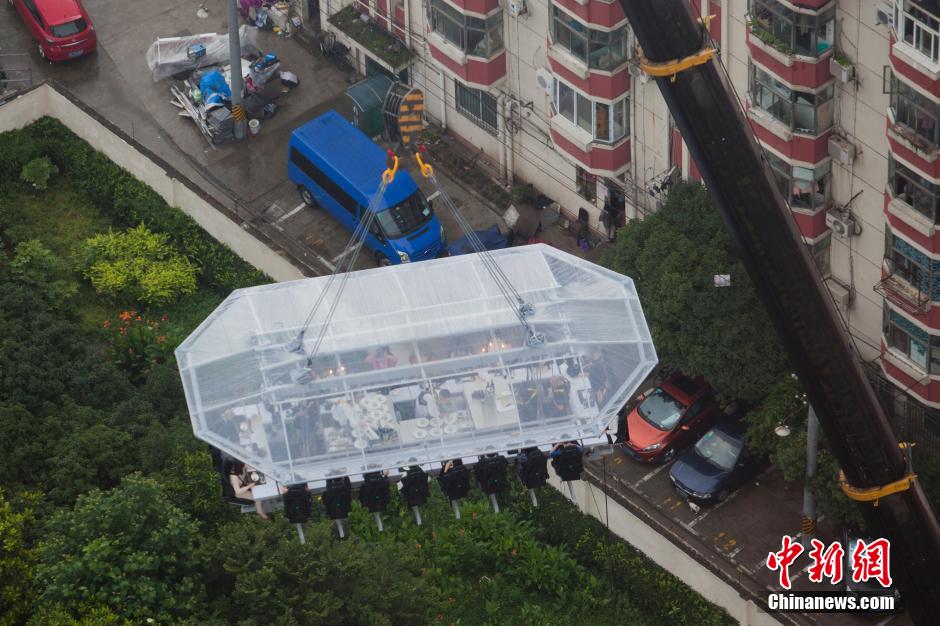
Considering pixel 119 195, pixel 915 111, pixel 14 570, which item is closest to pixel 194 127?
pixel 119 195

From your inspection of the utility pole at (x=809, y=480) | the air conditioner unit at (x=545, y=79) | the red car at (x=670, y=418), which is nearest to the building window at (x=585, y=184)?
the air conditioner unit at (x=545, y=79)

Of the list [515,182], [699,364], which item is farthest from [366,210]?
[699,364]

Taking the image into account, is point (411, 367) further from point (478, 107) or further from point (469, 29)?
point (478, 107)

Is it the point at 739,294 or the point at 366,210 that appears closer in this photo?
the point at 739,294

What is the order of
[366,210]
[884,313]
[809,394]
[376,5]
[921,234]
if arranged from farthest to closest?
1. [376,5]
2. [366,210]
3. [884,313]
4. [921,234]
5. [809,394]

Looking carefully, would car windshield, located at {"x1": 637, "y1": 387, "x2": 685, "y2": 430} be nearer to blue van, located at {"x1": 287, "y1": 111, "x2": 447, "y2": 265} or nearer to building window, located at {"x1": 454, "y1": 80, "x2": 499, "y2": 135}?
blue van, located at {"x1": 287, "y1": 111, "x2": 447, "y2": 265}

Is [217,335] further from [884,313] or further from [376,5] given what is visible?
[376,5]
